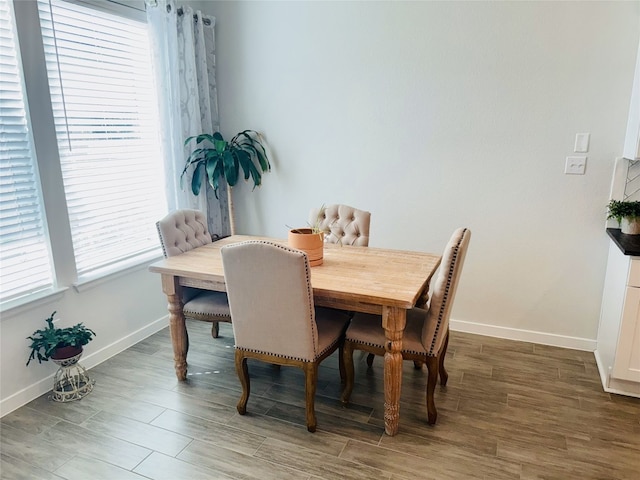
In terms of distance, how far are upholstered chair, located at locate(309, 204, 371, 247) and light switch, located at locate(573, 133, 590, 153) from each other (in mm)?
1431

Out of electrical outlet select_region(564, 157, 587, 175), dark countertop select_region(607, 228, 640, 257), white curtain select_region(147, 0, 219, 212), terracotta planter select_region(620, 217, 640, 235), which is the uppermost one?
white curtain select_region(147, 0, 219, 212)

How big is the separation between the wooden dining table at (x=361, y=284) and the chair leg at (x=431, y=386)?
0.18 metres

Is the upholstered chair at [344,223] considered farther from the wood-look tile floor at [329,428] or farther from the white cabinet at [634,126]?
the white cabinet at [634,126]

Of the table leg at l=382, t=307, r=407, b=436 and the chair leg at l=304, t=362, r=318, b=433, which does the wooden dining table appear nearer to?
the table leg at l=382, t=307, r=407, b=436

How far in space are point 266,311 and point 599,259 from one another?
91.9 inches

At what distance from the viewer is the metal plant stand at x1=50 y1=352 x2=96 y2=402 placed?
103 inches

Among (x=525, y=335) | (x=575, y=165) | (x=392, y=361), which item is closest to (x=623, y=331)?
(x=525, y=335)

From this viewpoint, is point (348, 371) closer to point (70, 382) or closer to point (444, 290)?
point (444, 290)

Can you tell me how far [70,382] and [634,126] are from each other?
3.67m

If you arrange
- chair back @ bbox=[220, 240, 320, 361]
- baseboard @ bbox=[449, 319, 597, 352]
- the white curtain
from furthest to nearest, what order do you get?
the white curtain → baseboard @ bbox=[449, 319, 597, 352] → chair back @ bbox=[220, 240, 320, 361]

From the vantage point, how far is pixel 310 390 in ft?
7.42

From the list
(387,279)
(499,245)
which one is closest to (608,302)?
(499,245)

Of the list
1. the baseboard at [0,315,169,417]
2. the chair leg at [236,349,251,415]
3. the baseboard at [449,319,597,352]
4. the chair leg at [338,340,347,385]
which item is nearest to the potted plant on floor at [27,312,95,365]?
the baseboard at [0,315,169,417]

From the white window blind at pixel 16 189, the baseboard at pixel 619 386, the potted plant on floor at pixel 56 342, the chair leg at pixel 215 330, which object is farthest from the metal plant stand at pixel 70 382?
the baseboard at pixel 619 386
